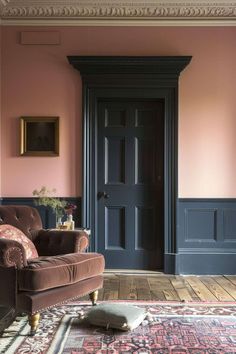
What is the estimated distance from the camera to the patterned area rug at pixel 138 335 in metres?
2.55

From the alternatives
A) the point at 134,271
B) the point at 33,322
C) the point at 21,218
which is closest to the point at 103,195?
the point at 134,271

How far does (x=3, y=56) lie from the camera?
4855 mm

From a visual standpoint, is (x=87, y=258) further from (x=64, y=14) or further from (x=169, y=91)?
(x=64, y=14)

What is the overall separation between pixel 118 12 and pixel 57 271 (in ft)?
10.3

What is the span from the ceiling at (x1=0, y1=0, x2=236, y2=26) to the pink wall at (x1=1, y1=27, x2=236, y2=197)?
0.30 feet

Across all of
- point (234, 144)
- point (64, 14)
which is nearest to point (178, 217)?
point (234, 144)

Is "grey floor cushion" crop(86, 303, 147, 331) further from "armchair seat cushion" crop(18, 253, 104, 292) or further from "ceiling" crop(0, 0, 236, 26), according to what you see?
"ceiling" crop(0, 0, 236, 26)

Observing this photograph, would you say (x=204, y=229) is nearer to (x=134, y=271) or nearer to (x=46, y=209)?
(x=134, y=271)

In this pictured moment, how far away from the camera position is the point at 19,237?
130 inches

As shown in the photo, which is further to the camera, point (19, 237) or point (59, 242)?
point (59, 242)

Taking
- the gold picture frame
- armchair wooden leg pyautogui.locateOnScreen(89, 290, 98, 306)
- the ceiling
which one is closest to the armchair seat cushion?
armchair wooden leg pyautogui.locateOnScreen(89, 290, 98, 306)

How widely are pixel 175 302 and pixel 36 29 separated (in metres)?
3.31

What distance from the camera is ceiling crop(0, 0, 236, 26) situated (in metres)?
4.70

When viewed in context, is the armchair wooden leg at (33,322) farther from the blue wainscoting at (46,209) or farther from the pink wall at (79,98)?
the pink wall at (79,98)
